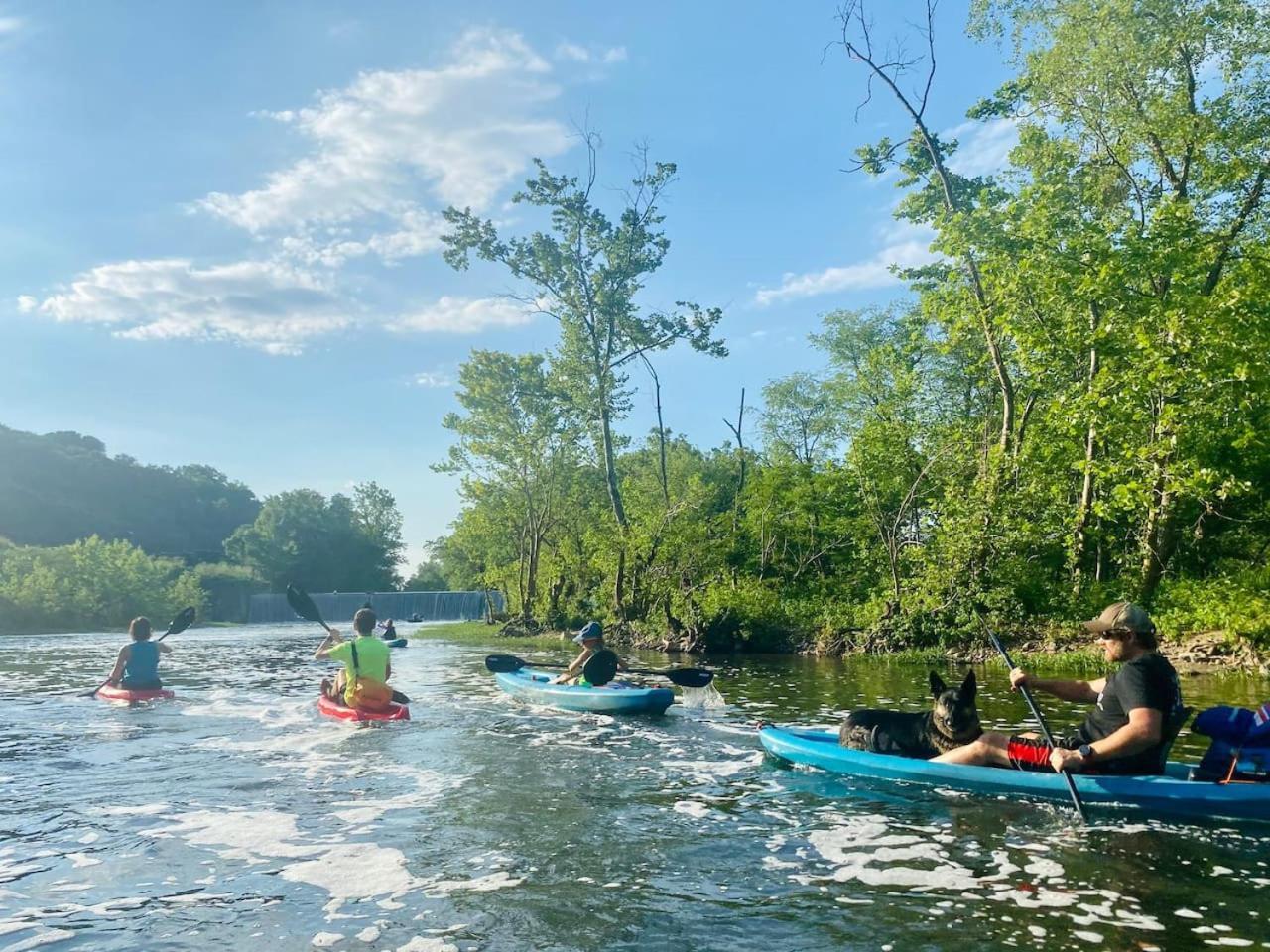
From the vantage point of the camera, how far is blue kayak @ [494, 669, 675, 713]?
11539mm

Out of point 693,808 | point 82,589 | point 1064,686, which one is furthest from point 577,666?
point 82,589

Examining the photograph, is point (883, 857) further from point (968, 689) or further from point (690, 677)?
point (690, 677)

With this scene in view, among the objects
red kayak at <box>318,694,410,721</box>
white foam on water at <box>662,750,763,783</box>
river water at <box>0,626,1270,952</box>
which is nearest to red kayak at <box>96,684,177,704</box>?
river water at <box>0,626,1270,952</box>

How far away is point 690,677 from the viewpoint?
12.5m

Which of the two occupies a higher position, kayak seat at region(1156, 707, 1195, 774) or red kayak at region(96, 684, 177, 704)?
kayak seat at region(1156, 707, 1195, 774)

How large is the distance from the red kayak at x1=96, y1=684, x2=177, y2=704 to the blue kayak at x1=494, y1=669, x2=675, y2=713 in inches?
216

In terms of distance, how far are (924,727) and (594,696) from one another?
5.28 meters

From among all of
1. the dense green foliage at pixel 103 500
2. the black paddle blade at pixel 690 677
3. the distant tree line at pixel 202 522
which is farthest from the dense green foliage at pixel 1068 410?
the dense green foliage at pixel 103 500

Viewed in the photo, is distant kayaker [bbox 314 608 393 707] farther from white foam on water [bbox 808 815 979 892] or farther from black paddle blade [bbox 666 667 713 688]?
white foam on water [bbox 808 815 979 892]

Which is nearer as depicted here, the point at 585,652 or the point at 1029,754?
the point at 1029,754

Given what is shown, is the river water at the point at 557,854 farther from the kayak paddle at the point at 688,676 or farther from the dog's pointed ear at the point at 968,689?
the kayak paddle at the point at 688,676

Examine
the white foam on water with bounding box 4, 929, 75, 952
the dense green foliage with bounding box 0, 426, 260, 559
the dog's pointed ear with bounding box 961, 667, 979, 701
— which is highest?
the dense green foliage with bounding box 0, 426, 260, 559

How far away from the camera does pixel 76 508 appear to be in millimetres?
82688

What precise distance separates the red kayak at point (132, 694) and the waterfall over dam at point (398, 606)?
122 feet
